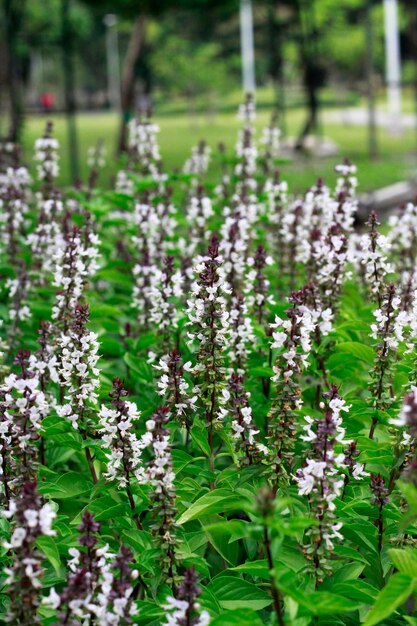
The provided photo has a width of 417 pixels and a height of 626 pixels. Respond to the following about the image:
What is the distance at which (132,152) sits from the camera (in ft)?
26.6

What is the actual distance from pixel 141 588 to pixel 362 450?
1.01 metres

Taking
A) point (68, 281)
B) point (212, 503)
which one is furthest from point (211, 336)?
→ point (68, 281)

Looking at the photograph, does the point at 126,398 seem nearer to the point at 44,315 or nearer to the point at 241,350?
the point at 241,350

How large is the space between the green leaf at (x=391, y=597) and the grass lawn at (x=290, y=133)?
5610 mm

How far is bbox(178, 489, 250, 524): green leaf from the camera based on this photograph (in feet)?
10.2

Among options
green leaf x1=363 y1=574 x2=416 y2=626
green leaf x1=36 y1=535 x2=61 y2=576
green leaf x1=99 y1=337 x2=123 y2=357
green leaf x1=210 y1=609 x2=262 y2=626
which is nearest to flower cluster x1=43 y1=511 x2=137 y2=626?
green leaf x1=210 y1=609 x2=262 y2=626

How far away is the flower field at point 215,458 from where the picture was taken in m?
2.57

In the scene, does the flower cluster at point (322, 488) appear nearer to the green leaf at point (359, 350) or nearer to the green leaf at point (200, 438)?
the green leaf at point (200, 438)

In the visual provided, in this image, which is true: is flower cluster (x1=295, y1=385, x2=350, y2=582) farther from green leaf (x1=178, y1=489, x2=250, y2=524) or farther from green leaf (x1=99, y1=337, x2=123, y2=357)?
green leaf (x1=99, y1=337, x2=123, y2=357)

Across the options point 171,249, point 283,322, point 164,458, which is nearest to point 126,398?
point 283,322

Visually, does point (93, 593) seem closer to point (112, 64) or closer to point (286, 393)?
point (286, 393)

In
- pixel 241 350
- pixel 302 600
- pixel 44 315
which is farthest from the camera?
pixel 44 315

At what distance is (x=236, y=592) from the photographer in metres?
3.05

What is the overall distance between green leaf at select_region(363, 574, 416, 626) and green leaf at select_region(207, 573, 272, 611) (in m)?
0.56
